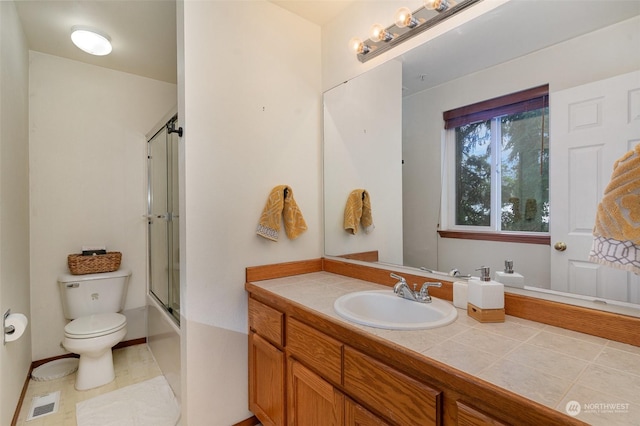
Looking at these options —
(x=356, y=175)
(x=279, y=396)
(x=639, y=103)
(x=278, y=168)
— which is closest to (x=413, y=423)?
(x=279, y=396)

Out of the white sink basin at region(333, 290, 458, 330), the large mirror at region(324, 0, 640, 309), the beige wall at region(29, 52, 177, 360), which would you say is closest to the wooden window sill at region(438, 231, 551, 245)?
the large mirror at region(324, 0, 640, 309)

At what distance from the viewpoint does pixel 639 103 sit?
35.3 inches

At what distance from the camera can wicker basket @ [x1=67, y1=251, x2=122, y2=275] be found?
A: 238 cm

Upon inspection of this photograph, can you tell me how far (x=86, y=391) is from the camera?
208 cm

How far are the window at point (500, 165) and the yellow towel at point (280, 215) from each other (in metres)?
0.85

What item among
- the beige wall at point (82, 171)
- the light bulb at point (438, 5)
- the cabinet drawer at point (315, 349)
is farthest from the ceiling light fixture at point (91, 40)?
the cabinet drawer at point (315, 349)

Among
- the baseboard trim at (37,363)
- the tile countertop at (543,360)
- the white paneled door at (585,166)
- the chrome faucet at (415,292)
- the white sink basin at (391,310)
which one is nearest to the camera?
the tile countertop at (543,360)

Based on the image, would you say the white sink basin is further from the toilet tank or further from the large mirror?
the toilet tank

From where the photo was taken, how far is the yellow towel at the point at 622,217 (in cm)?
83

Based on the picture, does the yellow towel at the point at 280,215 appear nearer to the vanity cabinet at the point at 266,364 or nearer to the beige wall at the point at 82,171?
the vanity cabinet at the point at 266,364

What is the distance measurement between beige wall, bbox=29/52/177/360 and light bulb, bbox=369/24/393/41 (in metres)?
2.23

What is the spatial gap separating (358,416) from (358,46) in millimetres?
1758

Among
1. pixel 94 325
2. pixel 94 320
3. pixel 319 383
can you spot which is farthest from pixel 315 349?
pixel 94 320

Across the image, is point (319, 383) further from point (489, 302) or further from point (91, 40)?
point (91, 40)
